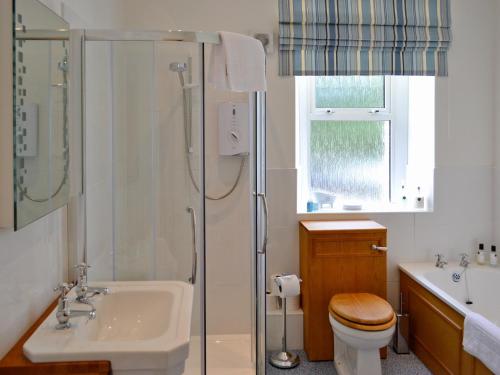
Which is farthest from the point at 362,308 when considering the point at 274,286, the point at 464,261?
the point at 464,261

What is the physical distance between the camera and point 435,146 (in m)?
3.30

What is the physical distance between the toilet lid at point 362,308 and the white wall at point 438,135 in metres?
0.52

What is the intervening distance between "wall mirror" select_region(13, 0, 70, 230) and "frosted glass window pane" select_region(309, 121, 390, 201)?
1988mm

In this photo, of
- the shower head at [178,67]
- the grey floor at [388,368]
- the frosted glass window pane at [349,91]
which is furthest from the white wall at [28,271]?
the frosted glass window pane at [349,91]

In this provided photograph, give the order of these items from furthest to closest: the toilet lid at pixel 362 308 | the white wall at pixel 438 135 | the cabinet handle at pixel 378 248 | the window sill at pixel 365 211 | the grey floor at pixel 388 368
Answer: the window sill at pixel 365 211 → the white wall at pixel 438 135 → the cabinet handle at pixel 378 248 → the grey floor at pixel 388 368 → the toilet lid at pixel 362 308

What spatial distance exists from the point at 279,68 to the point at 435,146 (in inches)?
46.8

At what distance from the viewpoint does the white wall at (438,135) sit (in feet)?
10.3

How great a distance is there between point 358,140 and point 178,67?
188 centimetres

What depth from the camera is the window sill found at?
3.26 meters

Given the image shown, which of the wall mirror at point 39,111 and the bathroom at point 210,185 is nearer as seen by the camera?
the wall mirror at point 39,111

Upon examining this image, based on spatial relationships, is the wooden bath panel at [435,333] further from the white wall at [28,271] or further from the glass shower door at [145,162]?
the white wall at [28,271]

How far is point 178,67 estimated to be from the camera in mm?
1971

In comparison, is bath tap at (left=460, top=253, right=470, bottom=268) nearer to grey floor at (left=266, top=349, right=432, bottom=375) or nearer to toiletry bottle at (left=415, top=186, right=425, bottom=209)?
toiletry bottle at (left=415, top=186, right=425, bottom=209)

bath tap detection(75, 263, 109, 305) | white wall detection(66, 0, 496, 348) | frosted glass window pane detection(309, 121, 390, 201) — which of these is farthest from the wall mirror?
frosted glass window pane detection(309, 121, 390, 201)
